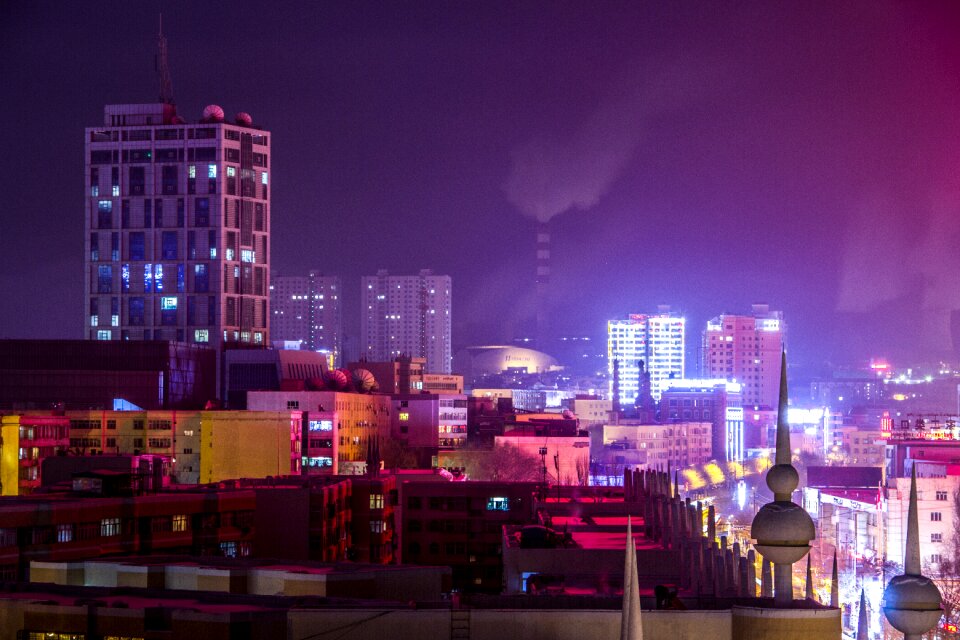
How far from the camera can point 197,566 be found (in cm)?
2602

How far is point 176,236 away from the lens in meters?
98.2

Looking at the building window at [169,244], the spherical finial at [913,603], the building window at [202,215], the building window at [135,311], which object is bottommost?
the spherical finial at [913,603]

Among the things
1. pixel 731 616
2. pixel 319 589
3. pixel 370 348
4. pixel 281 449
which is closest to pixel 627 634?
pixel 731 616

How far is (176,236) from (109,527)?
60.9 meters

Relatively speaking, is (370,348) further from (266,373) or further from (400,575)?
(400,575)

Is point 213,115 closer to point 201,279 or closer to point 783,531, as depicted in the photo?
point 201,279

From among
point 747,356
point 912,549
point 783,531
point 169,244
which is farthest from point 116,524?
point 747,356

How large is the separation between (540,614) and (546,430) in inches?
3357

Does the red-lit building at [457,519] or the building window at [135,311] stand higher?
the building window at [135,311]

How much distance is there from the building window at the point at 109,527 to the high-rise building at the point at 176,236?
192 ft

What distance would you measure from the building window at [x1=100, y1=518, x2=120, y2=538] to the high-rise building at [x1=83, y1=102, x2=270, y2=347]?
5866 cm

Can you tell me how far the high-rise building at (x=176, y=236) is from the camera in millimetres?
97750

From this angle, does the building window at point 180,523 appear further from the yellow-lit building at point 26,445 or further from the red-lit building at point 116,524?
the yellow-lit building at point 26,445

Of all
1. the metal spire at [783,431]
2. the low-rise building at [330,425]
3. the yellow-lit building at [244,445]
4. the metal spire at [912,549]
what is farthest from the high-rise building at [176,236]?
the metal spire at [912,549]
